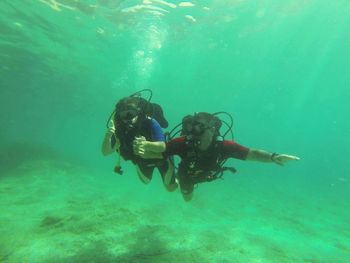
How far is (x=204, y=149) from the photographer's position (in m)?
5.98

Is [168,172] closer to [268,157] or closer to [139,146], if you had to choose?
[139,146]

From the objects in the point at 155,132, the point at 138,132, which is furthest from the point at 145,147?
the point at 155,132

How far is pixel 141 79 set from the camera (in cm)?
4303

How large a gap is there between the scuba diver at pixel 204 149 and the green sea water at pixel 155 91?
97.3 inches

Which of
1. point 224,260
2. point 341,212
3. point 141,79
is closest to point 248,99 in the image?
point 141,79

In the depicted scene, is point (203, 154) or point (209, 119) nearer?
point (209, 119)

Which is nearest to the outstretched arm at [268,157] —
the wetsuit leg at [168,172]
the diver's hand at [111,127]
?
the wetsuit leg at [168,172]

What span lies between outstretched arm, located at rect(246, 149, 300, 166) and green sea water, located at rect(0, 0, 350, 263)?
3.12 metres

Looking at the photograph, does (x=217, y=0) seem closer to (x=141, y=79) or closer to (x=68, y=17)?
(x=68, y=17)

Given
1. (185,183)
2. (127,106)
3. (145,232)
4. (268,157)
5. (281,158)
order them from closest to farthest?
(281,158), (268,157), (127,106), (185,183), (145,232)

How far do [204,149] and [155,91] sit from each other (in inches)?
1929

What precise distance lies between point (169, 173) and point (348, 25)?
29.8 m

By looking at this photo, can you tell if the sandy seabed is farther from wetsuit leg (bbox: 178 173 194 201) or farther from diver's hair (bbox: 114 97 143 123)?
diver's hair (bbox: 114 97 143 123)

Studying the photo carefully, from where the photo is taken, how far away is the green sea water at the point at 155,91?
8445mm
